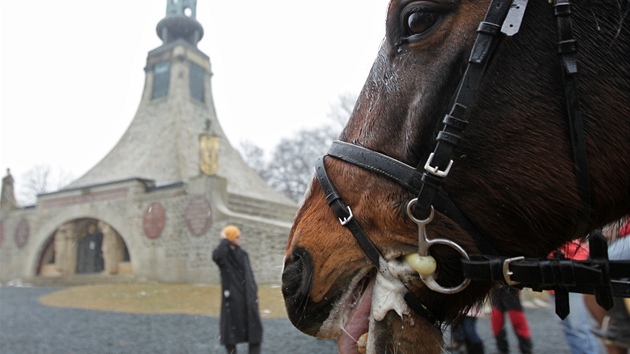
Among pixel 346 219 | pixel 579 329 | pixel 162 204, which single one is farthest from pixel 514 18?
pixel 162 204

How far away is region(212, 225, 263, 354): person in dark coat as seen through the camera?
5363 mm

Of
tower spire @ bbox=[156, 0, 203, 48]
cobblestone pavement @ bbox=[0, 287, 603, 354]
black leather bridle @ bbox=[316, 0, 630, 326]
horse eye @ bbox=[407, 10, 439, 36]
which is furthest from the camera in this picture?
tower spire @ bbox=[156, 0, 203, 48]

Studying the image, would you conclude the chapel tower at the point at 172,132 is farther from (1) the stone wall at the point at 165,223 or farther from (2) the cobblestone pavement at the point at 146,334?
(2) the cobblestone pavement at the point at 146,334

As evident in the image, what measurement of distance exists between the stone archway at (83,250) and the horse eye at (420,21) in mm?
20723

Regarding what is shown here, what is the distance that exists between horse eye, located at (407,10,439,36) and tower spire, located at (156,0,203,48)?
94.0 feet

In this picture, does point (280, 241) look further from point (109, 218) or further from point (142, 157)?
point (142, 157)

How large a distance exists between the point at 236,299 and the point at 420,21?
4.83 metres

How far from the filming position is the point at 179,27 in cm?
2864

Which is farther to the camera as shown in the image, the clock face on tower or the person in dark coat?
the clock face on tower

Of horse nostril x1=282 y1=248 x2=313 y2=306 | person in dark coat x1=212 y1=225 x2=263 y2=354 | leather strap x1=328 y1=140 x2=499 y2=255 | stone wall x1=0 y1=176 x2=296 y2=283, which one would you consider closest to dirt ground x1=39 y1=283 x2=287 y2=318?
stone wall x1=0 y1=176 x2=296 y2=283

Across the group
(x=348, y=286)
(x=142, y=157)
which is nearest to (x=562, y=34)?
(x=348, y=286)

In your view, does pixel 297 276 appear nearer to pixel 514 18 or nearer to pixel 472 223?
pixel 472 223

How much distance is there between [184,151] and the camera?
23.0 m

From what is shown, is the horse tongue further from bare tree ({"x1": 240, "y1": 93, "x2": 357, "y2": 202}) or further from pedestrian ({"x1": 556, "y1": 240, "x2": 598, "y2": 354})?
bare tree ({"x1": 240, "y1": 93, "x2": 357, "y2": 202})
